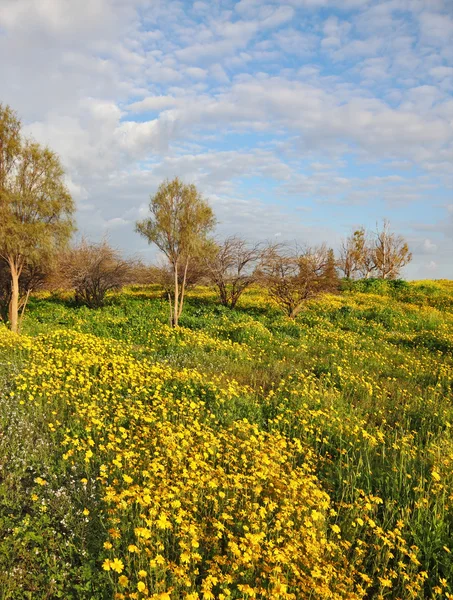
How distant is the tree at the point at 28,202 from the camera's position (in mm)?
15500

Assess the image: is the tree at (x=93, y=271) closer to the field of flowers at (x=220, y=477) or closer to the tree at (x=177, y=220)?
the tree at (x=177, y=220)

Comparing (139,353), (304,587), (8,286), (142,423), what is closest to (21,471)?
(142,423)

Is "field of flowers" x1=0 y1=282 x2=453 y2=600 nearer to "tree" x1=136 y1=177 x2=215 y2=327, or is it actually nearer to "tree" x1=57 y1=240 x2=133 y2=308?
"tree" x1=136 y1=177 x2=215 y2=327

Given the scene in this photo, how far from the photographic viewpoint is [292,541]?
12.4 ft

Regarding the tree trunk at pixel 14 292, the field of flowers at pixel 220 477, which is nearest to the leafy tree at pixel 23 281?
the tree trunk at pixel 14 292

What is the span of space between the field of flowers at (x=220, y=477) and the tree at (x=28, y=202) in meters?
5.70

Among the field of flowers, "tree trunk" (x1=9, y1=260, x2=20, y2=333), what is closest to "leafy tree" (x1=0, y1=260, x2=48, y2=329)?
"tree trunk" (x1=9, y1=260, x2=20, y2=333)

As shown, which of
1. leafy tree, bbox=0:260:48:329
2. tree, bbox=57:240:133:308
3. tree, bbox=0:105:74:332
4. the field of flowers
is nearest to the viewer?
the field of flowers

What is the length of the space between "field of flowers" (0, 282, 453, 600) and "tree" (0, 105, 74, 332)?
18.7 ft

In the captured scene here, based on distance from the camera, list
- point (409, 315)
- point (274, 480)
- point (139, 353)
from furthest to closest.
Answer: point (409, 315)
point (139, 353)
point (274, 480)

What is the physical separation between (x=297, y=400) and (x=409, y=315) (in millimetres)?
18305

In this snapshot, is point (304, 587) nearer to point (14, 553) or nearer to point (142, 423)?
point (14, 553)

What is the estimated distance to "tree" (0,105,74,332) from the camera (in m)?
15.5

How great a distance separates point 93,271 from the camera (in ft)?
83.0
